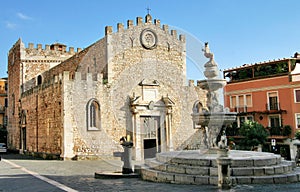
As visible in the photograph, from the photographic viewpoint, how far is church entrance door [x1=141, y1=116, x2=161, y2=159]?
22672 mm

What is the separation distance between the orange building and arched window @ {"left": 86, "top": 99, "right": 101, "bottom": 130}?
1401cm

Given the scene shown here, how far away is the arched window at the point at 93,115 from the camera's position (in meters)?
20.4

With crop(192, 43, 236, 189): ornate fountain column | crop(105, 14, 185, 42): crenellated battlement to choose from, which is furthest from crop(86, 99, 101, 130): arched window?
crop(192, 43, 236, 189): ornate fountain column

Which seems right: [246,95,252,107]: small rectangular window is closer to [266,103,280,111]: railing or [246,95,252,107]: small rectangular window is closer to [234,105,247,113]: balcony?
[234,105,247,113]: balcony

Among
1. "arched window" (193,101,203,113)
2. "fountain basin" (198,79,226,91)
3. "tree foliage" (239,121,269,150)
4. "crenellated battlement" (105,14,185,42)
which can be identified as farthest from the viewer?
"tree foliage" (239,121,269,150)

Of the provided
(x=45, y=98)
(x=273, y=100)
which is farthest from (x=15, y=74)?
(x=273, y=100)

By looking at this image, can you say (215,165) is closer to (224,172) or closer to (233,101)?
(224,172)

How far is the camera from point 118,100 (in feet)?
71.4

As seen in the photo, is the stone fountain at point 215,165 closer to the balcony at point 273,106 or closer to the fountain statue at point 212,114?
the fountain statue at point 212,114

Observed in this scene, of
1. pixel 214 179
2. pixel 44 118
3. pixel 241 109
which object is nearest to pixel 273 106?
pixel 241 109

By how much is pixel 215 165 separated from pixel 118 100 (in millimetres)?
12919

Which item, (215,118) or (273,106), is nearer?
(215,118)

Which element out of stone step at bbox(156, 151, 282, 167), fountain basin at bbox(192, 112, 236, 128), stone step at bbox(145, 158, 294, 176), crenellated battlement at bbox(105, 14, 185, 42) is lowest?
stone step at bbox(145, 158, 294, 176)

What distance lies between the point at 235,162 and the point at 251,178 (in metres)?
0.71
